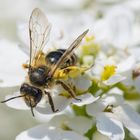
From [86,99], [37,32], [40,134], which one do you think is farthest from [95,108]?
[37,32]

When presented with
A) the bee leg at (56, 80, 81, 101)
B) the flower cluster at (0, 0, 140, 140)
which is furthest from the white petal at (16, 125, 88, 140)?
the bee leg at (56, 80, 81, 101)

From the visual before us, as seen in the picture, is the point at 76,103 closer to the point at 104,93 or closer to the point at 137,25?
the point at 104,93

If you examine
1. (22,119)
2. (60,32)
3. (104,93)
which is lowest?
(22,119)

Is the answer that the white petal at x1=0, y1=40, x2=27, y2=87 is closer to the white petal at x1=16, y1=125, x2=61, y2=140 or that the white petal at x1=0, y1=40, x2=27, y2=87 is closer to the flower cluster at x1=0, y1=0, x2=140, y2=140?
the flower cluster at x1=0, y1=0, x2=140, y2=140

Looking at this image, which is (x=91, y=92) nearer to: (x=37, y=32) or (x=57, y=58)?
(x=57, y=58)

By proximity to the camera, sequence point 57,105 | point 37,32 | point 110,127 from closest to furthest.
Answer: point 110,127, point 57,105, point 37,32

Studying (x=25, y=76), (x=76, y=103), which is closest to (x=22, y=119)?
(x=25, y=76)
